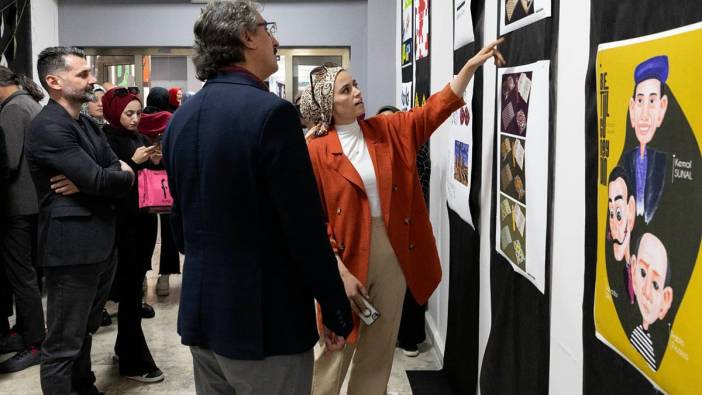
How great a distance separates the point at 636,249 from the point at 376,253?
4.50ft

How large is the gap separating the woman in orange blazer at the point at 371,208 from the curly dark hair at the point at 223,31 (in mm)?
936

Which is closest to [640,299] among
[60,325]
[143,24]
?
[60,325]

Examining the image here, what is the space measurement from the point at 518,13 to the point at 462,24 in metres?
0.90

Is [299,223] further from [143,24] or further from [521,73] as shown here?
[143,24]

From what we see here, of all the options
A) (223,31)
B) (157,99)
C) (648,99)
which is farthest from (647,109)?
(157,99)

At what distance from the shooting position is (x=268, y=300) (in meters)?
1.59

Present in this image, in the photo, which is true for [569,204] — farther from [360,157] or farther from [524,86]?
[360,157]

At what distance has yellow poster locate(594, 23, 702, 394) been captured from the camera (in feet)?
3.47

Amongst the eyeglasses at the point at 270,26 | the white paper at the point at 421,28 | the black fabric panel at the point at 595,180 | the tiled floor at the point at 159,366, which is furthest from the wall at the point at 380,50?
the black fabric panel at the point at 595,180

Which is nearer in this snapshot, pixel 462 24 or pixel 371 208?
pixel 371 208

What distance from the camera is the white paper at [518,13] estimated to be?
6.04 feet

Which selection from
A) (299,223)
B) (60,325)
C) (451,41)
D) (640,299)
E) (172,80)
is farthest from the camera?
(172,80)

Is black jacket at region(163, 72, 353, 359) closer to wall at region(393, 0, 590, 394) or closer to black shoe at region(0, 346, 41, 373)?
wall at region(393, 0, 590, 394)

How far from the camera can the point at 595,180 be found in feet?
4.93
